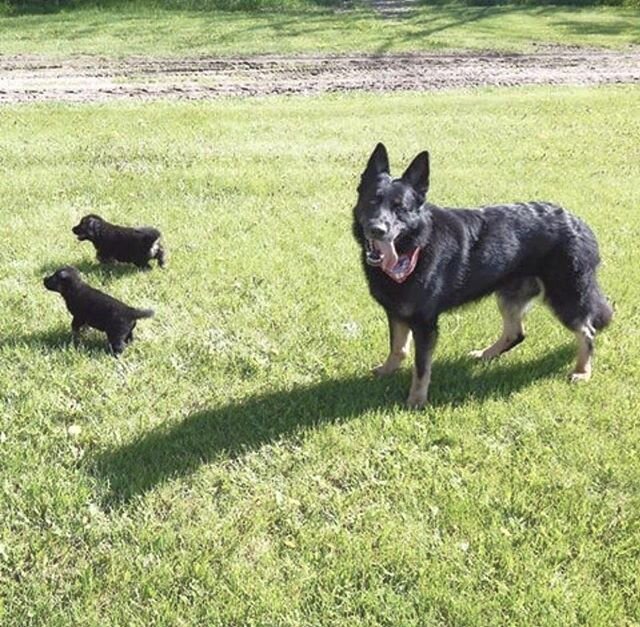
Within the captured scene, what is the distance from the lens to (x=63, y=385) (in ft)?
15.8

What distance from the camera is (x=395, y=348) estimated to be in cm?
498

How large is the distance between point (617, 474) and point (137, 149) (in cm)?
846

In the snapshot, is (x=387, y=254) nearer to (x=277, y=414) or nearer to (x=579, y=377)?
(x=277, y=414)

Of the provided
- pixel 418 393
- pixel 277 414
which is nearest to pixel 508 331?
pixel 418 393

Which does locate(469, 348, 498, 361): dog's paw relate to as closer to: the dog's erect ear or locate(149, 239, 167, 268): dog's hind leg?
the dog's erect ear

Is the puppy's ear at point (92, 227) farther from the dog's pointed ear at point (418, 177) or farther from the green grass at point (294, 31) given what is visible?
the green grass at point (294, 31)

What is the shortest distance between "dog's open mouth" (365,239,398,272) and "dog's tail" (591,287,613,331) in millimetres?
1558

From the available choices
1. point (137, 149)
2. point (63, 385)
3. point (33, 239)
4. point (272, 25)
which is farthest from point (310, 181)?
point (272, 25)

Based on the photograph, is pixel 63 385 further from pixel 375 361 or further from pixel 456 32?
pixel 456 32

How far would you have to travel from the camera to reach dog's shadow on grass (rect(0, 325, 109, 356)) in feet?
17.3

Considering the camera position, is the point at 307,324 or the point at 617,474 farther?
the point at 307,324

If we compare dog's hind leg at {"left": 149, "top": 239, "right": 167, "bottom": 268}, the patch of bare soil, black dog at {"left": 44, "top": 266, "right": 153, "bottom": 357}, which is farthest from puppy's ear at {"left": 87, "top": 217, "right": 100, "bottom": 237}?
the patch of bare soil

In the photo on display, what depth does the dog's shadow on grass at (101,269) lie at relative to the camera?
21.4 feet

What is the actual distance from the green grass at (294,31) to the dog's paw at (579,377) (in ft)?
52.8
